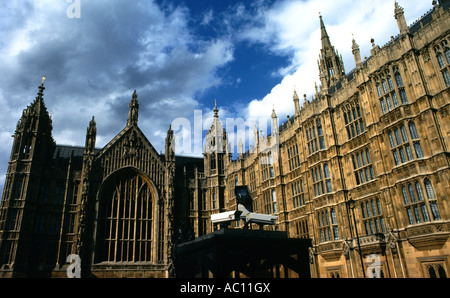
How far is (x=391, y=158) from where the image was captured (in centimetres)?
2425

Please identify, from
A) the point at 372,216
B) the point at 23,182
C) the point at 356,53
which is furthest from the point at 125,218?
the point at 356,53

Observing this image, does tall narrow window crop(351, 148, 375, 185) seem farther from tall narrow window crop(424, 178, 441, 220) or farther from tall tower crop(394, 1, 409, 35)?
tall tower crop(394, 1, 409, 35)

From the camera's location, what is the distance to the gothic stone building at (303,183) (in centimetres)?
2241

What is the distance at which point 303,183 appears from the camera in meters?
33.9

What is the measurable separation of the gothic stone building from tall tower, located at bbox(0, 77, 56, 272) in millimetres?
138

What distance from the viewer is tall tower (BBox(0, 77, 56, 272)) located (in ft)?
121

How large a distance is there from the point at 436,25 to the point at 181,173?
126 ft

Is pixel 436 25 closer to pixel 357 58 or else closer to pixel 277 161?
pixel 357 58

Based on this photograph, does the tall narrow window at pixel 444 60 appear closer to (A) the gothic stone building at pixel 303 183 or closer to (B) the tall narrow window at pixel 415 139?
(A) the gothic stone building at pixel 303 183

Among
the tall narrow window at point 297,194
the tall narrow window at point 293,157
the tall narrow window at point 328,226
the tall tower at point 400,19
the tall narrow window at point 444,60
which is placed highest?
the tall tower at point 400,19

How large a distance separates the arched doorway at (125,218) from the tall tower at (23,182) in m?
8.07

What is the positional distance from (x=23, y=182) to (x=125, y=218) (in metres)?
13.3

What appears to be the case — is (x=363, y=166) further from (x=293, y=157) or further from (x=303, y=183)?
(x=293, y=157)

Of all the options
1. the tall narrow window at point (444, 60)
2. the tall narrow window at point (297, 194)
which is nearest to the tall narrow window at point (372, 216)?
the tall narrow window at point (297, 194)
